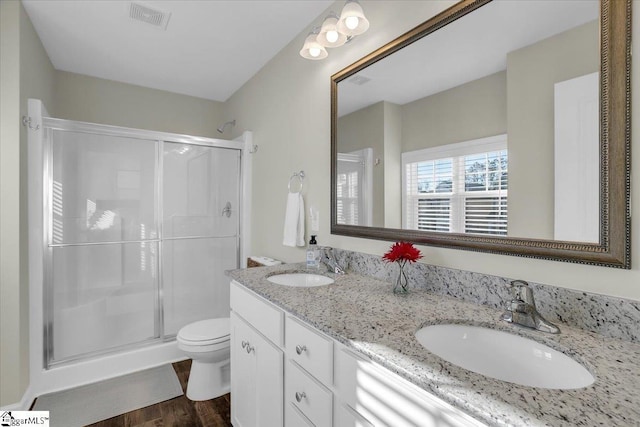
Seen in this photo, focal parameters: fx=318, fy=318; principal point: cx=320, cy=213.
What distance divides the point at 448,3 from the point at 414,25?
0.57ft

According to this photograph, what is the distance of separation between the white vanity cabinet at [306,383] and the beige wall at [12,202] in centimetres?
141

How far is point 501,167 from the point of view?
43.9 inches

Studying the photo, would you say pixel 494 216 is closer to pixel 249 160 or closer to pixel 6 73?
pixel 249 160

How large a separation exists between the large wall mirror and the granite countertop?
0.25 metres

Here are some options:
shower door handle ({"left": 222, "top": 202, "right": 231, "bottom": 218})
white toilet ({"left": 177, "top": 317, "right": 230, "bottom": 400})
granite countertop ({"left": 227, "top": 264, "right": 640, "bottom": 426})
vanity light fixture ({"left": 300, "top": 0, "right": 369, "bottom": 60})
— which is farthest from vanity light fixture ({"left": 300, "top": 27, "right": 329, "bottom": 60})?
white toilet ({"left": 177, "top": 317, "right": 230, "bottom": 400})

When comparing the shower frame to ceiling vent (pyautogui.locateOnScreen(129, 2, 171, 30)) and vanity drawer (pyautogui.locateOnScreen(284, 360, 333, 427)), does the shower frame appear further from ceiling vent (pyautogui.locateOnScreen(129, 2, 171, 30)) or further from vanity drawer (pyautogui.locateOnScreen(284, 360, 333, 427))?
vanity drawer (pyautogui.locateOnScreen(284, 360, 333, 427))

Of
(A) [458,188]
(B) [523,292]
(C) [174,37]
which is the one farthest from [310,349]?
(C) [174,37]

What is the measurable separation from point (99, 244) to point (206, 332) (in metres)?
1.16

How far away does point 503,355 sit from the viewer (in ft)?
3.01

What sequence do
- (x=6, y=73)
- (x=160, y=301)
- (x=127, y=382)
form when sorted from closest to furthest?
1. (x=6, y=73)
2. (x=127, y=382)
3. (x=160, y=301)

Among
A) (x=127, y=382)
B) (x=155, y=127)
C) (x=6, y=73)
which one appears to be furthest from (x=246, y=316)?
(x=155, y=127)

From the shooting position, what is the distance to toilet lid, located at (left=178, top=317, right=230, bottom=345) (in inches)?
80.8

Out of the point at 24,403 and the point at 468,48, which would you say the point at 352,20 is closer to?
the point at 468,48

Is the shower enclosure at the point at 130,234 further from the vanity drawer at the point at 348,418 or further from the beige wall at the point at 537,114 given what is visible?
the beige wall at the point at 537,114
